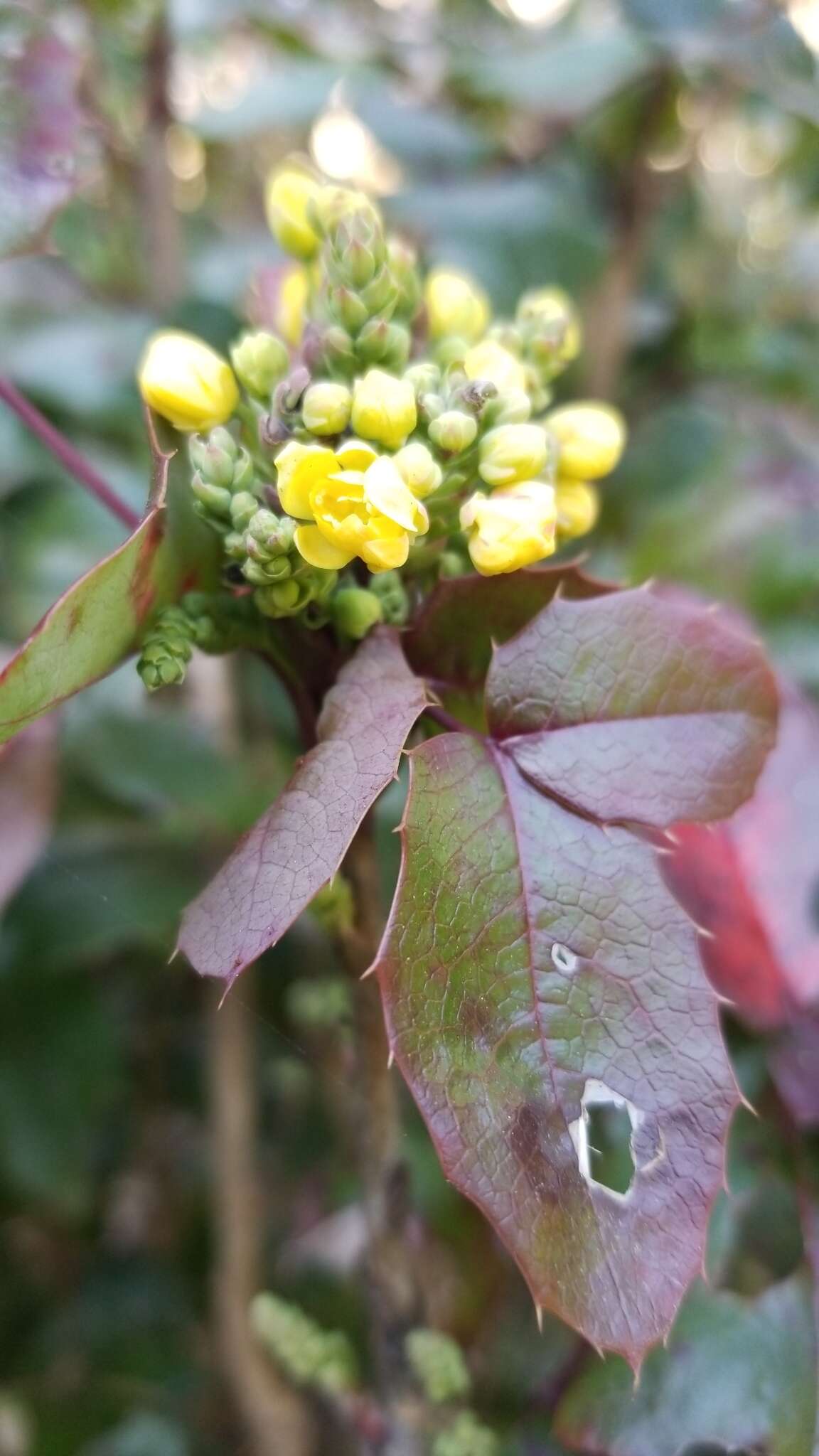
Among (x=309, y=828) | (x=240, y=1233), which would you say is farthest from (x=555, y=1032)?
(x=240, y=1233)

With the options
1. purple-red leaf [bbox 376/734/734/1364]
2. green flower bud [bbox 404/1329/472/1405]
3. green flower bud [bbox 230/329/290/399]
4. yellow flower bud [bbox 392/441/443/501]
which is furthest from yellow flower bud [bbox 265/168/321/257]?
green flower bud [bbox 404/1329/472/1405]

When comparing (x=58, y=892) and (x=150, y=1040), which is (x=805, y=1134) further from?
(x=150, y=1040)

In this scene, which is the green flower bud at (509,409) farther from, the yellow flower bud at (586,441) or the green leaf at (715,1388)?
the green leaf at (715,1388)

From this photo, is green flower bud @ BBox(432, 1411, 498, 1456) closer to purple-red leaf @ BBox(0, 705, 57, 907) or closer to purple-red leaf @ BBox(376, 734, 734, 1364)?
purple-red leaf @ BBox(376, 734, 734, 1364)

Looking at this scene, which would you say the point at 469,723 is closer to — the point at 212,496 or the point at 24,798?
the point at 212,496

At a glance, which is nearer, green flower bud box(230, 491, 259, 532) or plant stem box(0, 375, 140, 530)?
green flower bud box(230, 491, 259, 532)

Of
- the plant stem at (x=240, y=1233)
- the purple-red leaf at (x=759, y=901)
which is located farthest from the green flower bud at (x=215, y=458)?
the plant stem at (x=240, y=1233)
